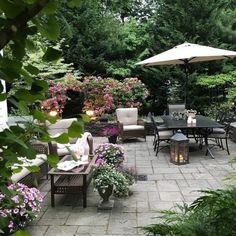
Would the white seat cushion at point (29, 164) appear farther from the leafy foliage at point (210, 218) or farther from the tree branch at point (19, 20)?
the leafy foliage at point (210, 218)

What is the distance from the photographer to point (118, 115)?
9.33 m

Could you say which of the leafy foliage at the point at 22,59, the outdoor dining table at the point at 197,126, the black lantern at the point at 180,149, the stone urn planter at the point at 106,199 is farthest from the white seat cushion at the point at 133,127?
the leafy foliage at the point at 22,59

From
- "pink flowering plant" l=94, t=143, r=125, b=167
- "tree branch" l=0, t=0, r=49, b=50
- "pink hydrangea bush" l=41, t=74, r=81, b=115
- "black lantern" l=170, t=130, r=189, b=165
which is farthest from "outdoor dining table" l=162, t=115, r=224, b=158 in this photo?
"tree branch" l=0, t=0, r=49, b=50

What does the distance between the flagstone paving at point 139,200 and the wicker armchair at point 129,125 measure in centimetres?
180

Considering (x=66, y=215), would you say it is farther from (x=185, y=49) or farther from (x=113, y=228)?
(x=185, y=49)

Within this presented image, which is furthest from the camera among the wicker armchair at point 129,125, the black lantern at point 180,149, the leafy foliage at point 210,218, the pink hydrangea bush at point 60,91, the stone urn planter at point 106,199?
the pink hydrangea bush at point 60,91

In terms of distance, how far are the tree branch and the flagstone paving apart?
→ 2.26 m

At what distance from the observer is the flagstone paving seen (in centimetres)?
378

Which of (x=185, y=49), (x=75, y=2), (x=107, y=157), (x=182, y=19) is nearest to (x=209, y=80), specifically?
(x=182, y=19)

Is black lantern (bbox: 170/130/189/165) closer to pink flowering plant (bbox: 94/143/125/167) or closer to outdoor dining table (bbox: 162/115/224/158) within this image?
outdoor dining table (bbox: 162/115/224/158)

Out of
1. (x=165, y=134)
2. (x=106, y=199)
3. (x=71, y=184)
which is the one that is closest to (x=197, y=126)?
(x=165, y=134)

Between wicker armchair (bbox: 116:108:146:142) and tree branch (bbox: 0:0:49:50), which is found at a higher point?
tree branch (bbox: 0:0:49:50)

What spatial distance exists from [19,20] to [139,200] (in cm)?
429

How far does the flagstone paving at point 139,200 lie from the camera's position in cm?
378
